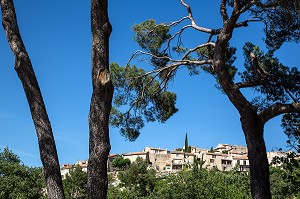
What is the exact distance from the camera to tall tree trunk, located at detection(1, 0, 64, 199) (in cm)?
419

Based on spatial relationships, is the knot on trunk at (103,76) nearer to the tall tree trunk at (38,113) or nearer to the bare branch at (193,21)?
the tall tree trunk at (38,113)

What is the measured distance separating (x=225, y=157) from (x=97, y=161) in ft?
266

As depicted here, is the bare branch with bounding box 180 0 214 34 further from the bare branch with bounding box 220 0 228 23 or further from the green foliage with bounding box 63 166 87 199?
the green foliage with bounding box 63 166 87 199

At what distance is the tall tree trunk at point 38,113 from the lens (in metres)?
4.19

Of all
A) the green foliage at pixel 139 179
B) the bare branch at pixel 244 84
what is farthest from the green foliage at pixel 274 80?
the green foliage at pixel 139 179

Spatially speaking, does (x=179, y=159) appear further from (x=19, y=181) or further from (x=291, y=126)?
(x=291, y=126)

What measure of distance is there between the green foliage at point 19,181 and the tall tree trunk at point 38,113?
22.1 metres

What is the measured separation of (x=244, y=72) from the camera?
9.12 metres

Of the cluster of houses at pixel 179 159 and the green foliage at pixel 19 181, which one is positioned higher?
the cluster of houses at pixel 179 159

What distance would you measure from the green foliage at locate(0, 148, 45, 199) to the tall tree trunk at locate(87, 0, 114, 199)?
2255 cm

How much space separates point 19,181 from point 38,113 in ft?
80.4

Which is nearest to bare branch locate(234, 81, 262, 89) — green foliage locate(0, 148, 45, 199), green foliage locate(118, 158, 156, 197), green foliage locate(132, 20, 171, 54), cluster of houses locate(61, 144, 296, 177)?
green foliage locate(132, 20, 171, 54)

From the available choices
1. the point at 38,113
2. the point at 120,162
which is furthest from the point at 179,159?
the point at 38,113

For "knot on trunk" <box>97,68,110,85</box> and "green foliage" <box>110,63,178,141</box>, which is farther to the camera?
"green foliage" <box>110,63,178,141</box>
